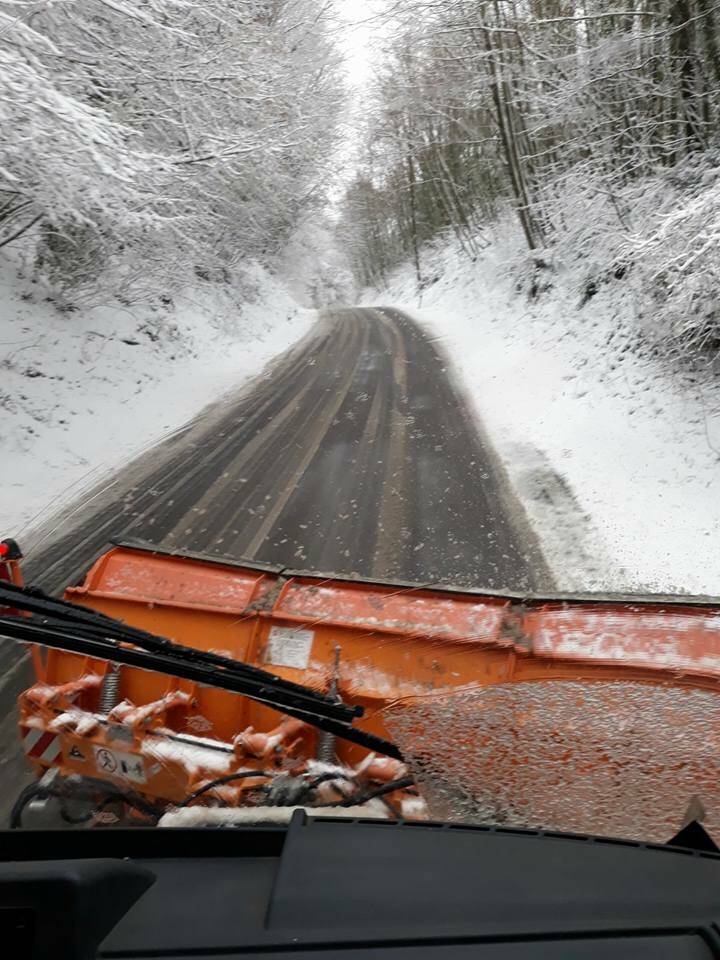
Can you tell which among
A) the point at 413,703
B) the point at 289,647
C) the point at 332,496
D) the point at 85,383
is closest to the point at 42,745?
the point at 289,647

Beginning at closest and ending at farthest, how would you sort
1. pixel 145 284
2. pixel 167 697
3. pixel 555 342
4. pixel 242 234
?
pixel 167 697 < pixel 555 342 < pixel 145 284 < pixel 242 234

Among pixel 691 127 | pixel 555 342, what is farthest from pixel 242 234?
pixel 691 127

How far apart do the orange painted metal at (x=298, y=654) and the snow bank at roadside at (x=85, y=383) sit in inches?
187

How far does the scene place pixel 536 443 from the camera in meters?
8.28

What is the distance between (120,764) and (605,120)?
1208cm

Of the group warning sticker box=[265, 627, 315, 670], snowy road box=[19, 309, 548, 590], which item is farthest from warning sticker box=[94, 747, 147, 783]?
snowy road box=[19, 309, 548, 590]

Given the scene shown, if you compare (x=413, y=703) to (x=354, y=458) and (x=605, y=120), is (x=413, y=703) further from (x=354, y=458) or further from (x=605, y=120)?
(x=605, y=120)

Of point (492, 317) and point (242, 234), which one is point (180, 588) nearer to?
point (492, 317)

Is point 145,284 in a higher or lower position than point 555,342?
higher

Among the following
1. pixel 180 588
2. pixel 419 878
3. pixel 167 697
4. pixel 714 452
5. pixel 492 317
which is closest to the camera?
pixel 419 878

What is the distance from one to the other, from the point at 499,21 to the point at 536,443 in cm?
1071

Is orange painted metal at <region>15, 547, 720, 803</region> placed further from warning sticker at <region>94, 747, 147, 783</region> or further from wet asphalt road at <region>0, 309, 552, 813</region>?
wet asphalt road at <region>0, 309, 552, 813</region>

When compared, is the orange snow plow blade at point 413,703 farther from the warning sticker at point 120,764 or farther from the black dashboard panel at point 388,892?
the black dashboard panel at point 388,892

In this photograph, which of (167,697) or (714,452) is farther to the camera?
(714,452)
